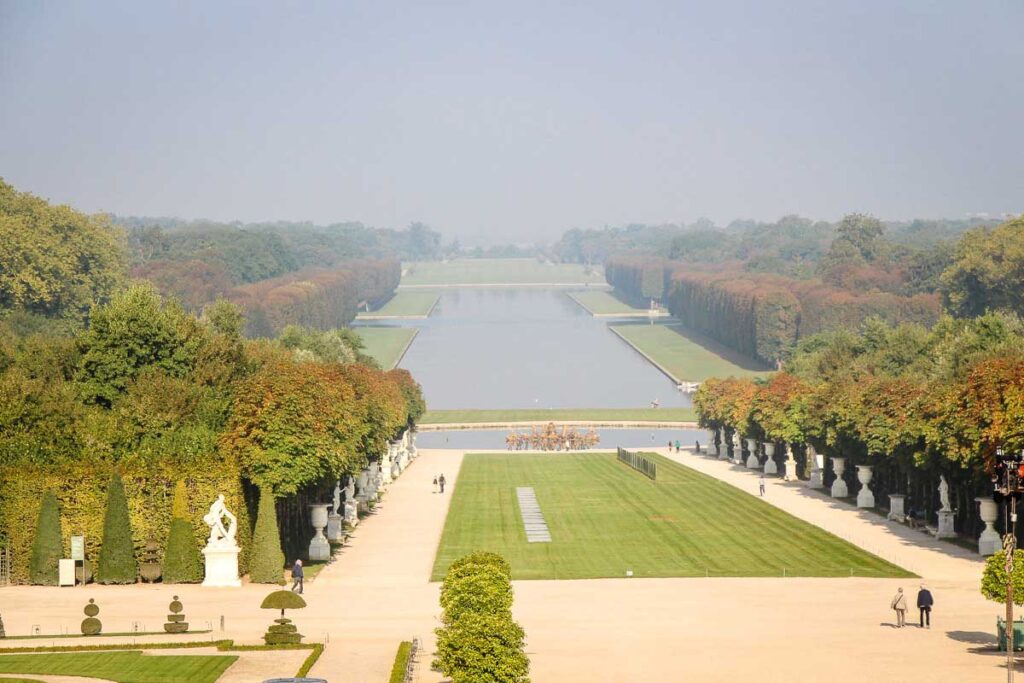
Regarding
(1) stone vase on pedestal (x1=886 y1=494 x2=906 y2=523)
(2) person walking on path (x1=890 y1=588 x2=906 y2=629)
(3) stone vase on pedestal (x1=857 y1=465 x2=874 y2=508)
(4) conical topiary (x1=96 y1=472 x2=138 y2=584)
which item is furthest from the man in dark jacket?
(3) stone vase on pedestal (x1=857 y1=465 x2=874 y2=508)

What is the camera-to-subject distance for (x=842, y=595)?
51812mm

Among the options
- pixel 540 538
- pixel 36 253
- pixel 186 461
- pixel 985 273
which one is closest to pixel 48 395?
pixel 186 461

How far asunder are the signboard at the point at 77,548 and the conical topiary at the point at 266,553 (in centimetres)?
536

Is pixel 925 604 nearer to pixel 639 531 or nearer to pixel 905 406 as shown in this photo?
pixel 639 531

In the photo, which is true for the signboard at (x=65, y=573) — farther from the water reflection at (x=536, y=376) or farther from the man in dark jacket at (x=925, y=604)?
the water reflection at (x=536, y=376)

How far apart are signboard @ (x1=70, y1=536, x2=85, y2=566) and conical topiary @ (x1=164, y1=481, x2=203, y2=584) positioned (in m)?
2.63

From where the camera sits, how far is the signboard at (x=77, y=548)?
54.8 metres

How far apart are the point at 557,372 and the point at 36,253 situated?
55623mm

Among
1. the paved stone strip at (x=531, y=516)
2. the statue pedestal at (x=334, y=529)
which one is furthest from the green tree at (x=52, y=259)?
the statue pedestal at (x=334, y=529)

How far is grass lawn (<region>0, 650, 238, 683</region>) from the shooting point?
38.2 meters

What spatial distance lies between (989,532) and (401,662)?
27426 mm

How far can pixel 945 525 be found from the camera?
64875 millimetres

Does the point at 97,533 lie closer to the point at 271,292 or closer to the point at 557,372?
the point at 557,372

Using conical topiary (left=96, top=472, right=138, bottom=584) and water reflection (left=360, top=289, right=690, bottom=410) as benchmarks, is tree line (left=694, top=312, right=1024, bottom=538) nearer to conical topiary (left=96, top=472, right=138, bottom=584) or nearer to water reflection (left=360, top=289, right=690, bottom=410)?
conical topiary (left=96, top=472, right=138, bottom=584)
